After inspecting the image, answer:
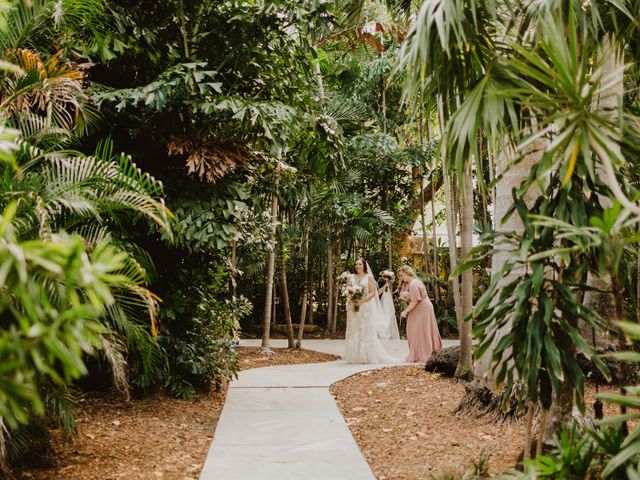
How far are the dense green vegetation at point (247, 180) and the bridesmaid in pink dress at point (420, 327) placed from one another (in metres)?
2.55

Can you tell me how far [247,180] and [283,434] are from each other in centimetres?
327

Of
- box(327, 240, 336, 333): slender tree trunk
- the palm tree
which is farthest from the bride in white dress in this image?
the palm tree

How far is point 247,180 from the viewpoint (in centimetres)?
794

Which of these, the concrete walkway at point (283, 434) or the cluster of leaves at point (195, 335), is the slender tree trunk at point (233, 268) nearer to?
the cluster of leaves at point (195, 335)

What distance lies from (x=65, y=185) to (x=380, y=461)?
3.30m

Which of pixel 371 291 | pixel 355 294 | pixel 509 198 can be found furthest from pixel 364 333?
pixel 509 198

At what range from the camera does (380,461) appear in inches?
211

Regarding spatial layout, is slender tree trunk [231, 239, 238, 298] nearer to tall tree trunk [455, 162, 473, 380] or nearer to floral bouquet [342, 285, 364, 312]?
floral bouquet [342, 285, 364, 312]

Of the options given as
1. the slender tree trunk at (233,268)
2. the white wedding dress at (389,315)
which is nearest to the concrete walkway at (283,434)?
the slender tree trunk at (233,268)

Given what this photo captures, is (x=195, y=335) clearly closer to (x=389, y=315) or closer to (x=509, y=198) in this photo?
(x=509, y=198)

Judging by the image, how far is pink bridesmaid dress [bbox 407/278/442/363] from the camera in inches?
456

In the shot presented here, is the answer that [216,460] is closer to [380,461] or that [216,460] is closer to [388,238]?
[380,461]

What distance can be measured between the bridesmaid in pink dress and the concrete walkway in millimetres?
2471

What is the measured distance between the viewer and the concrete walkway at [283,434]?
15.8 feet
